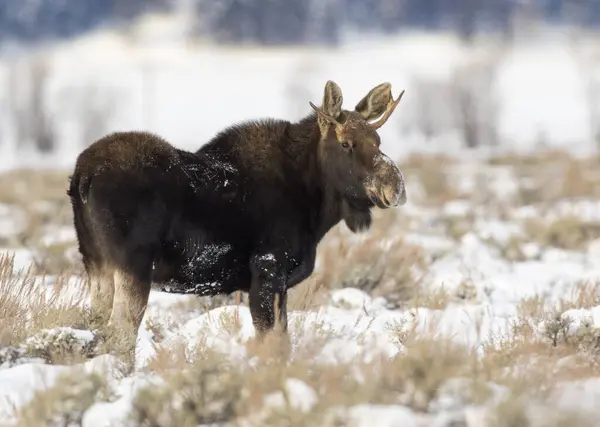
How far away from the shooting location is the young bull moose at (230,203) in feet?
19.8

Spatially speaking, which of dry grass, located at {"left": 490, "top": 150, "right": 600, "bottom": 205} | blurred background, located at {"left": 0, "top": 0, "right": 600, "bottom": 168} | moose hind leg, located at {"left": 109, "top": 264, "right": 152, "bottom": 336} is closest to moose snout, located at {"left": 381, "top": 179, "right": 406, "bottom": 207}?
moose hind leg, located at {"left": 109, "top": 264, "right": 152, "bottom": 336}

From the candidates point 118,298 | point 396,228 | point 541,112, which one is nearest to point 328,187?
point 118,298

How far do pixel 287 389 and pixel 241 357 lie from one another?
0.63 metres

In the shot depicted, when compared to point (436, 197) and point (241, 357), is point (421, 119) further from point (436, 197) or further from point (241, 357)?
point (241, 357)

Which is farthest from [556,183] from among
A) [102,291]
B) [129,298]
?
[129,298]

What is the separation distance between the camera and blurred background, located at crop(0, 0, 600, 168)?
41.2 m

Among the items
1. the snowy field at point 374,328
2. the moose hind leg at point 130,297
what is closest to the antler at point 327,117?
the snowy field at point 374,328

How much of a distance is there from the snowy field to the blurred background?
48.8 ft

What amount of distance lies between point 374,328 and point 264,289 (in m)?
1.83

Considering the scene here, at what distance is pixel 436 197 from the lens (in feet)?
71.6

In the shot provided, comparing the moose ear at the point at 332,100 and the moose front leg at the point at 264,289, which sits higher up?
the moose ear at the point at 332,100

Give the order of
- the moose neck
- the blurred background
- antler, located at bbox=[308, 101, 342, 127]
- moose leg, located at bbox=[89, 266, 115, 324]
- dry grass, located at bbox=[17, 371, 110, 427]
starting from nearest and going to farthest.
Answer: dry grass, located at bbox=[17, 371, 110, 427], moose leg, located at bbox=[89, 266, 115, 324], antler, located at bbox=[308, 101, 342, 127], the moose neck, the blurred background

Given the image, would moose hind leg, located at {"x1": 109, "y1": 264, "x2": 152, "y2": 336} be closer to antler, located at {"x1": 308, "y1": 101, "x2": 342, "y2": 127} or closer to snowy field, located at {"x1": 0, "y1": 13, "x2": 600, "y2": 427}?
snowy field, located at {"x1": 0, "y1": 13, "x2": 600, "y2": 427}

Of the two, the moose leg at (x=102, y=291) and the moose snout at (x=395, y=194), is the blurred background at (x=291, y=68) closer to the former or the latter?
the moose leg at (x=102, y=291)
